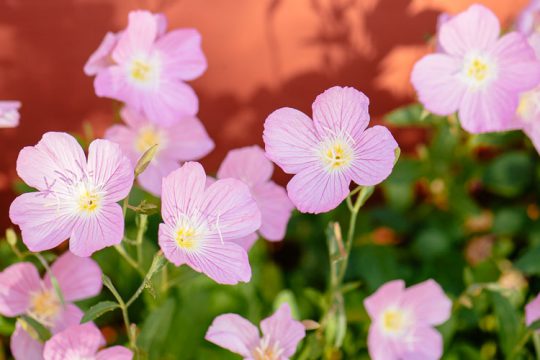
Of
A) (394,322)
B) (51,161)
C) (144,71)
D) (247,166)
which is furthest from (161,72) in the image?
(394,322)

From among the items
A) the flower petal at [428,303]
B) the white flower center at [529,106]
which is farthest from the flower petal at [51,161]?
the white flower center at [529,106]

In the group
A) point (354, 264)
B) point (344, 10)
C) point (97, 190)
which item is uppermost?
point (344, 10)

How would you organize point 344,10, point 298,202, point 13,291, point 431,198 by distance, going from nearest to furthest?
point 298,202
point 13,291
point 344,10
point 431,198

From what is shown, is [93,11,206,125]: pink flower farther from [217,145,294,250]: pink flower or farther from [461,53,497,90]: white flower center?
[461,53,497,90]: white flower center

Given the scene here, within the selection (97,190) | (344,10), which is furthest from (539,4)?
(97,190)

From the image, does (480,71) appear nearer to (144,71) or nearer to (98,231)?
(144,71)

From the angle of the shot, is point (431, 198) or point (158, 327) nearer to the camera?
point (158, 327)

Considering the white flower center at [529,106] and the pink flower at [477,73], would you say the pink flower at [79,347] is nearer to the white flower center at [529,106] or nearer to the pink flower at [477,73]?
the pink flower at [477,73]

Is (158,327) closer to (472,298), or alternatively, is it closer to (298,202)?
(298,202)
